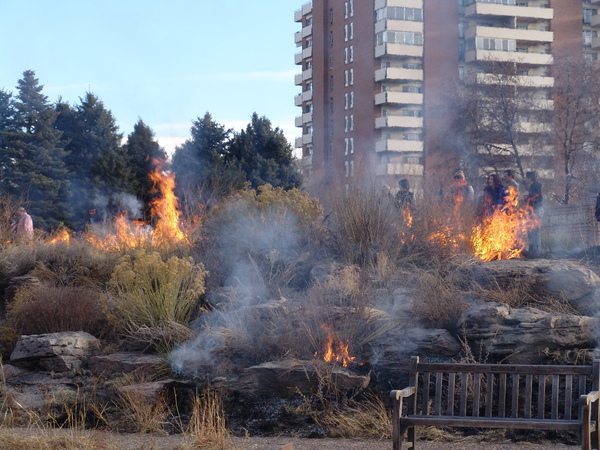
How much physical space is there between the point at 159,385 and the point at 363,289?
2.87 m

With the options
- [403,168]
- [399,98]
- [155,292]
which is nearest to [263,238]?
[155,292]

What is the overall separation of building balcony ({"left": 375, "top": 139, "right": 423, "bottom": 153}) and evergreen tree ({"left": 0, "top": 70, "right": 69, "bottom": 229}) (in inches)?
1114

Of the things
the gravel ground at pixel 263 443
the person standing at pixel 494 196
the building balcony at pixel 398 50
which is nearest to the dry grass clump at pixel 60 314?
the gravel ground at pixel 263 443

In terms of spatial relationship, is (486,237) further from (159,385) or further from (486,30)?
(486,30)

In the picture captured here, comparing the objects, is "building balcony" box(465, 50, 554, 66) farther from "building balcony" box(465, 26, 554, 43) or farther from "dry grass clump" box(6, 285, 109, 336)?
"dry grass clump" box(6, 285, 109, 336)

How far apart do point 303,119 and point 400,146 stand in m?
15.2

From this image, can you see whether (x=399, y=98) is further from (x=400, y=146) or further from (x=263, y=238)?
(x=263, y=238)

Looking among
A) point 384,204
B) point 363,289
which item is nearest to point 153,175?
point 384,204

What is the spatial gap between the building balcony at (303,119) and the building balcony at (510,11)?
16.8 m

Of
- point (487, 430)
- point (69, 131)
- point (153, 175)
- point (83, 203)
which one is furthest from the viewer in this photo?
point (69, 131)

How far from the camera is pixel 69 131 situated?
135ft

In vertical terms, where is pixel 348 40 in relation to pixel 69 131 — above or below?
above

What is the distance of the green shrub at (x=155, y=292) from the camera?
11.3m

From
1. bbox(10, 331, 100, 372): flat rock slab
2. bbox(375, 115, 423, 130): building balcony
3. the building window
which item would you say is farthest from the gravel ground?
the building window
